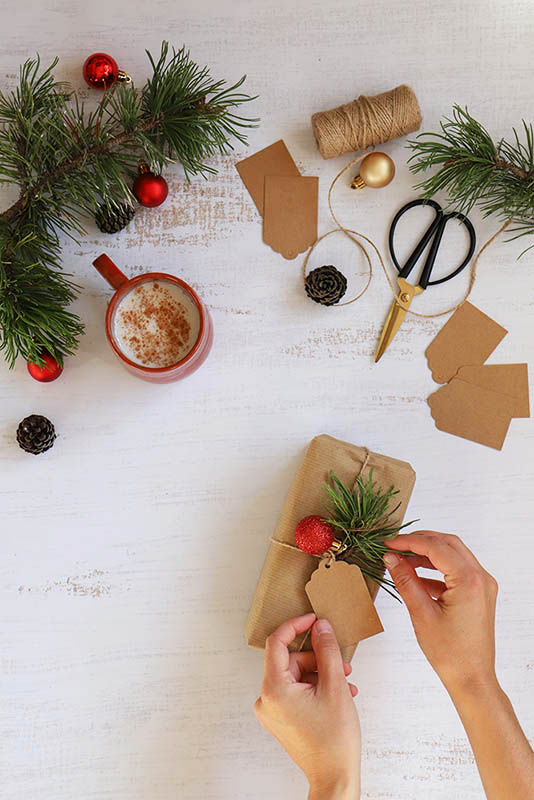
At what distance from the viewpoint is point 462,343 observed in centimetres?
96

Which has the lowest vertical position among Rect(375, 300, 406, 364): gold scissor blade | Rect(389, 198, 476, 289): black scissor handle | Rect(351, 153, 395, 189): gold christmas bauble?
Rect(375, 300, 406, 364): gold scissor blade

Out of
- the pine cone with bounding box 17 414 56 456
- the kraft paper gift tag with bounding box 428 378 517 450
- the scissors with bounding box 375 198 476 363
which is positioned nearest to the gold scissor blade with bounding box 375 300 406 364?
the scissors with bounding box 375 198 476 363

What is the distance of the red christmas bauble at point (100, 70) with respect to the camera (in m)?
0.92

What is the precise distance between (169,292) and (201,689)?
59 cm

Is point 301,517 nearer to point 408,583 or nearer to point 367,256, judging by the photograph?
point 408,583

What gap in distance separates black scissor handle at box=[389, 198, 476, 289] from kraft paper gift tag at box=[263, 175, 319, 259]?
0.13 meters

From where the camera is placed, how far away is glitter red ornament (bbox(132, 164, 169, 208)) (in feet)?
3.02

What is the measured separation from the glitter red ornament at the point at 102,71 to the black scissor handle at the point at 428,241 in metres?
0.46

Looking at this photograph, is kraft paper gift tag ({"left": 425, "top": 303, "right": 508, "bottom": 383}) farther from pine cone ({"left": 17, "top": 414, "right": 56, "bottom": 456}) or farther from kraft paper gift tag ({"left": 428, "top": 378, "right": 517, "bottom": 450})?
pine cone ({"left": 17, "top": 414, "right": 56, "bottom": 456})

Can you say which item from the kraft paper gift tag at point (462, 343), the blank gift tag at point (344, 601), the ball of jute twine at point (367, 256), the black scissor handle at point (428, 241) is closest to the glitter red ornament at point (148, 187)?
the ball of jute twine at point (367, 256)

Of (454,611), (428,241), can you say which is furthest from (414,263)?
(454,611)

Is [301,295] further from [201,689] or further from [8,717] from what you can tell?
[8,717]

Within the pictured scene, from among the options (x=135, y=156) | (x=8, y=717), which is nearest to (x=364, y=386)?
(x=135, y=156)

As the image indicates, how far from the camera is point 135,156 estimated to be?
0.88m
